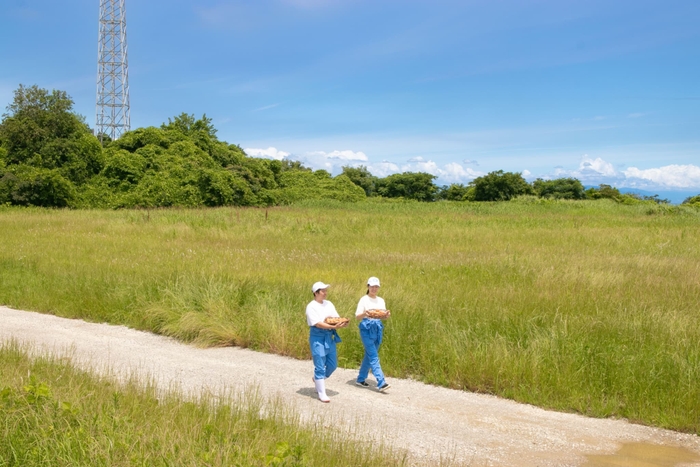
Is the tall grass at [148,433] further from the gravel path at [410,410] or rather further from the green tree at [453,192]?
the green tree at [453,192]

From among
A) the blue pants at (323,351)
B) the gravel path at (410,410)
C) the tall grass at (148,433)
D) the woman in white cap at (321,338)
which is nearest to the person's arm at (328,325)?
the woman in white cap at (321,338)

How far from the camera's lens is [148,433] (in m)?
4.55

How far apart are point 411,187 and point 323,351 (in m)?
Result: 80.8


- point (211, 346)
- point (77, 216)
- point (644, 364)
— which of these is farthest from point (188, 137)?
point (644, 364)

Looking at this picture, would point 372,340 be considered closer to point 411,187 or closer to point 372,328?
point 372,328

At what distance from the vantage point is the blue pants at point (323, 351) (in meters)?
6.39

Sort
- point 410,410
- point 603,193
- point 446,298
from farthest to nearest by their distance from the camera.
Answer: point 603,193
point 446,298
point 410,410

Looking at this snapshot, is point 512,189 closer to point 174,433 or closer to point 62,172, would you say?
point 62,172

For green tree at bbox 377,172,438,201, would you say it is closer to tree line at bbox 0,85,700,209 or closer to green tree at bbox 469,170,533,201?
green tree at bbox 469,170,533,201

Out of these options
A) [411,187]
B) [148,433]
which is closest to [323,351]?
[148,433]

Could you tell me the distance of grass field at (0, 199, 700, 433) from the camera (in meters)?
7.00

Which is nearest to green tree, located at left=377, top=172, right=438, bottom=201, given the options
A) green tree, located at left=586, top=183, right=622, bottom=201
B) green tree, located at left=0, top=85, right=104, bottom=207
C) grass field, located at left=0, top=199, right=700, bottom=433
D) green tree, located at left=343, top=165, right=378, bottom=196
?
green tree, located at left=343, top=165, right=378, bottom=196

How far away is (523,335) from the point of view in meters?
8.27

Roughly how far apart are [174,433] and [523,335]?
5.31 m
